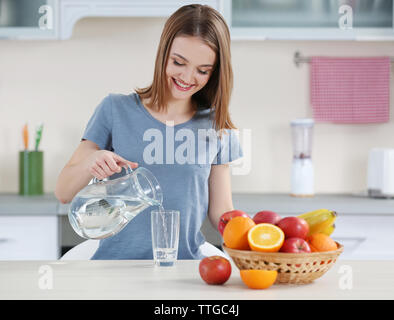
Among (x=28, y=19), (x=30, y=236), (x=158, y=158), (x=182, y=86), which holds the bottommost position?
(x=30, y=236)

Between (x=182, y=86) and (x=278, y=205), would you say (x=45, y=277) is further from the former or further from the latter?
(x=278, y=205)

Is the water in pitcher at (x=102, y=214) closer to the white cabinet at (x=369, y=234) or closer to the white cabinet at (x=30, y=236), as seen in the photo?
the white cabinet at (x=30, y=236)

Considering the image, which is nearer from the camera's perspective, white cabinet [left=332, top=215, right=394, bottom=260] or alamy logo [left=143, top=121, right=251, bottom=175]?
alamy logo [left=143, top=121, right=251, bottom=175]

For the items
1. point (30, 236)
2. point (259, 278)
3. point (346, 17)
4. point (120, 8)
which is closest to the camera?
point (259, 278)

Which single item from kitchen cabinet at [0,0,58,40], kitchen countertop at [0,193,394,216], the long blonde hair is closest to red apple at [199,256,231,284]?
the long blonde hair

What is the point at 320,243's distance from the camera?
1143 mm

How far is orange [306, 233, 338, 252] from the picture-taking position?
44.8 inches

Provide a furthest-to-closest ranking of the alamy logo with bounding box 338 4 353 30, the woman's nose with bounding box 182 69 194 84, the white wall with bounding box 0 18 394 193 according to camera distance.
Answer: the white wall with bounding box 0 18 394 193
the alamy logo with bounding box 338 4 353 30
the woman's nose with bounding box 182 69 194 84

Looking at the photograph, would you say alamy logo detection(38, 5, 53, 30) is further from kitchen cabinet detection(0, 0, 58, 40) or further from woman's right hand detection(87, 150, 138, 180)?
woman's right hand detection(87, 150, 138, 180)

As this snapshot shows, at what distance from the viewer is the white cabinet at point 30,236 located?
7.59 ft

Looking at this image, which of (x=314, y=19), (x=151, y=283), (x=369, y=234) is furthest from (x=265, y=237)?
(x=314, y=19)

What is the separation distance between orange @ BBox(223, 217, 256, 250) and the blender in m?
1.52

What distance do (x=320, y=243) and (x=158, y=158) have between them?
0.67 meters
